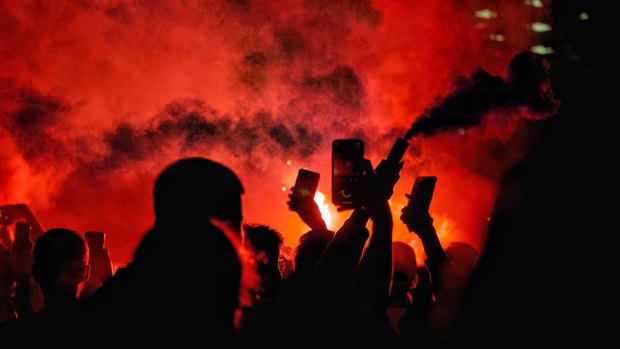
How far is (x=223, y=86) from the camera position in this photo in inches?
278

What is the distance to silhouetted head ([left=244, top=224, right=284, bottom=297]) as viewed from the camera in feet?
9.28

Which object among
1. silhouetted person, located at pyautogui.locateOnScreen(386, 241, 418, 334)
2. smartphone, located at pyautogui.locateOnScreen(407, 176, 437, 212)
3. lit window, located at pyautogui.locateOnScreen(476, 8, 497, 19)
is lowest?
silhouetted person, located at pyautogui.locateOnScreen(386, 241, 418, 334)

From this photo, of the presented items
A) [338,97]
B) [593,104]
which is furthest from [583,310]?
[338,97]

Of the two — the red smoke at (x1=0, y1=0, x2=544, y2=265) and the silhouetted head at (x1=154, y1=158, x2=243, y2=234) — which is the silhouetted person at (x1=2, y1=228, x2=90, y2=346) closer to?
the silhouetted head at (x1=154, y1=158, x2=243, y2=234)

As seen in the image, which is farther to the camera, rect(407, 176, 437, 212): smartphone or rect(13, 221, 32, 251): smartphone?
rect(13, 221, 32, 251): smartphone

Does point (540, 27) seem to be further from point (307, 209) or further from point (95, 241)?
point (95, 241)

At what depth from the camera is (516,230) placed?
1.70 m

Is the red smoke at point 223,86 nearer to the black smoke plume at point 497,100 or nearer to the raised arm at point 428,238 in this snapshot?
the black smoke plume at point 497,100

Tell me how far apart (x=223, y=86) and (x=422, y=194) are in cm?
513

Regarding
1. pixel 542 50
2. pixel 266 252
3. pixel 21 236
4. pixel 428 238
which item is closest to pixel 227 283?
pixel 266 252

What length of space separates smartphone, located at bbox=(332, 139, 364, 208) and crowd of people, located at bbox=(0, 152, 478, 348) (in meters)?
0.26

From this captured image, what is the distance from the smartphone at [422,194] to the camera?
9.41ft

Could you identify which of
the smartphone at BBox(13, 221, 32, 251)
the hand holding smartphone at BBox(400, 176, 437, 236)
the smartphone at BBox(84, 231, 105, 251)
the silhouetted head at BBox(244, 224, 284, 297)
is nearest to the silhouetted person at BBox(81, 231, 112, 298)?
the smartphone at BBox(84, 231, 105, 251)

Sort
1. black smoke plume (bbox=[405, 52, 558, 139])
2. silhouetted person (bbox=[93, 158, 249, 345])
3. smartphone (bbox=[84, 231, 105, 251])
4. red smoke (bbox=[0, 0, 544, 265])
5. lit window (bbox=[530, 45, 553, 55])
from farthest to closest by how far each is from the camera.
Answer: red smoke (bbox=[0, 0, 544, 265]), lit window (bbox=[530, 45, 553, 55]), smartphone (bbox=[84, 231, 105, 251]), black smoke plume (bbox=[405, 52, 558, 139]), silhouetted person (bbox=[93, 158, 249, 345])
